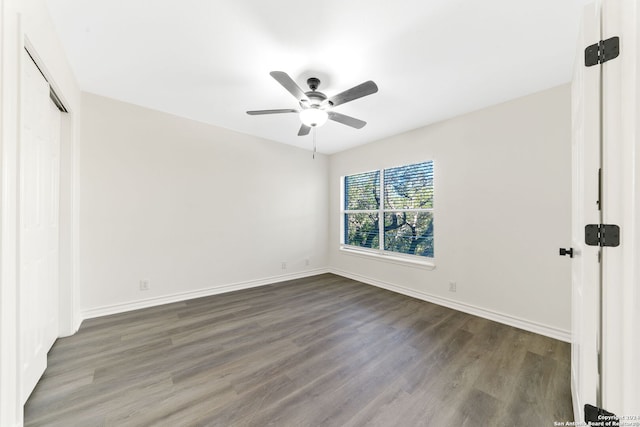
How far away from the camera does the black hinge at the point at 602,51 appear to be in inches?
34.1

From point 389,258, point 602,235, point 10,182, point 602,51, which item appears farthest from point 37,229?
point 389,258

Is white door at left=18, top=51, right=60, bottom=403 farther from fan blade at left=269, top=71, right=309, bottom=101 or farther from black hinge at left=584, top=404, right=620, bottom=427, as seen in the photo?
black hinge at left=584, top=404, right=620, bottom=427

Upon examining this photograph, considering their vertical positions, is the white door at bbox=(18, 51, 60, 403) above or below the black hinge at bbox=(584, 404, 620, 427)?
above

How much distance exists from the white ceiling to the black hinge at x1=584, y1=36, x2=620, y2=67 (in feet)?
2.57

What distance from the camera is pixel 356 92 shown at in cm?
192

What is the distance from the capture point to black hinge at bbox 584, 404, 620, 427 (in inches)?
33.8

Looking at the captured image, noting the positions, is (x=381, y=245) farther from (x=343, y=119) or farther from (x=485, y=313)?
(x=343, y=119)

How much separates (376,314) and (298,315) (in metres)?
0.95

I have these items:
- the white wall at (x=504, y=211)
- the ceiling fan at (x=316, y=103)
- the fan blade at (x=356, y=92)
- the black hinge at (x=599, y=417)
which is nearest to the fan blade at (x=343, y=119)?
the ceiling fan at (x=316, y=103)

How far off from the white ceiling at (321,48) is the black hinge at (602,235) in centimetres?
144

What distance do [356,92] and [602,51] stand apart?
1.36 m

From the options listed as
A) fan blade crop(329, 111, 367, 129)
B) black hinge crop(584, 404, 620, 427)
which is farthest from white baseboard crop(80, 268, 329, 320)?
black hinge crop(584, 404, 620, 427)

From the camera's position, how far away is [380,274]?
12.8 feet

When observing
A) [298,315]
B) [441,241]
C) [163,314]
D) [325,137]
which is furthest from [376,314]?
[325,137]
